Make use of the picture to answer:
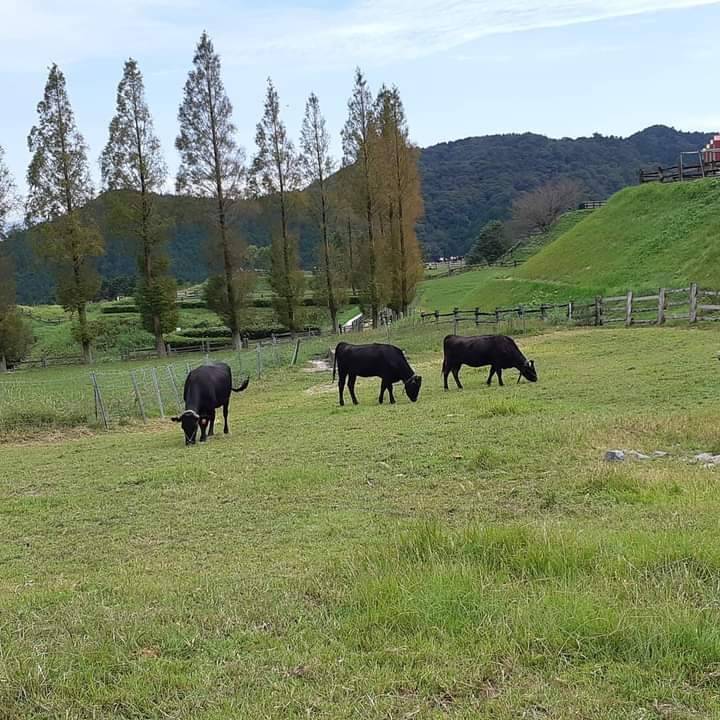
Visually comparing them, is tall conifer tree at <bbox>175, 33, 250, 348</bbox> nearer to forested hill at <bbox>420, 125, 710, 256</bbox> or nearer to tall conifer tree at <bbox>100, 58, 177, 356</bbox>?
tall conifer tree at <bbox>100, 58, 177, 356</bbox>

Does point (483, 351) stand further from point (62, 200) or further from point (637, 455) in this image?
point (62, 200)

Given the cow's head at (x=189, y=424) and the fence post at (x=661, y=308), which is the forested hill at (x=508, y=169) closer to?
the fence post at (x=661, y=308)

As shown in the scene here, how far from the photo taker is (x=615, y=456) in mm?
7914

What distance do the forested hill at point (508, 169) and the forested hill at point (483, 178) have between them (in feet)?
0.52

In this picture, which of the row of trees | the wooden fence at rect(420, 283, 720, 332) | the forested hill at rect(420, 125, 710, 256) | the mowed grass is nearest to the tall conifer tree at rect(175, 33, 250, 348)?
the row of trees

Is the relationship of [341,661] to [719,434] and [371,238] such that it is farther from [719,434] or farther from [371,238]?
[371,238]

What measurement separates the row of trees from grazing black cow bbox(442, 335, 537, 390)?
24.2 metres

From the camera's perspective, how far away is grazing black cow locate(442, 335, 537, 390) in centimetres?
1602

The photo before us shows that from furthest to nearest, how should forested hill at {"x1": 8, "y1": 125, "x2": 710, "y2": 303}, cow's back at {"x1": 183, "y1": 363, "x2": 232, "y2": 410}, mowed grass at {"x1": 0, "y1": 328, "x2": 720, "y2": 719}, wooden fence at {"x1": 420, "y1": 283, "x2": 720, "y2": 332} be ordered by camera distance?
forested hill at {"x1": 8, "y1": 125, "x2": 710, "y2": 303}
wooden fence at {"x1": 420, "y1": 283, "x2": 720, "y2": 332}
cow's back at {"x1": 183, "y1": 363, "x2": 232, "y2": 410}
mowed grass at {"x1": 0, "y1": 328, "x2": 720, "y2": 719}

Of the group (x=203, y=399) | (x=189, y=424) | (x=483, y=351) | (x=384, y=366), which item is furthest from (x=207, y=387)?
(x=483, y=351)

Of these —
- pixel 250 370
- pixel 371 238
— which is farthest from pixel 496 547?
pixel 371 238

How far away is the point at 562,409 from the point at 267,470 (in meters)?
5.00

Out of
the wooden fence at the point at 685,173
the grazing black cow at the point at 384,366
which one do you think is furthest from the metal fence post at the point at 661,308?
the wooden fence at the point at 685,173

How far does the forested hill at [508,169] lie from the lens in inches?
4545
